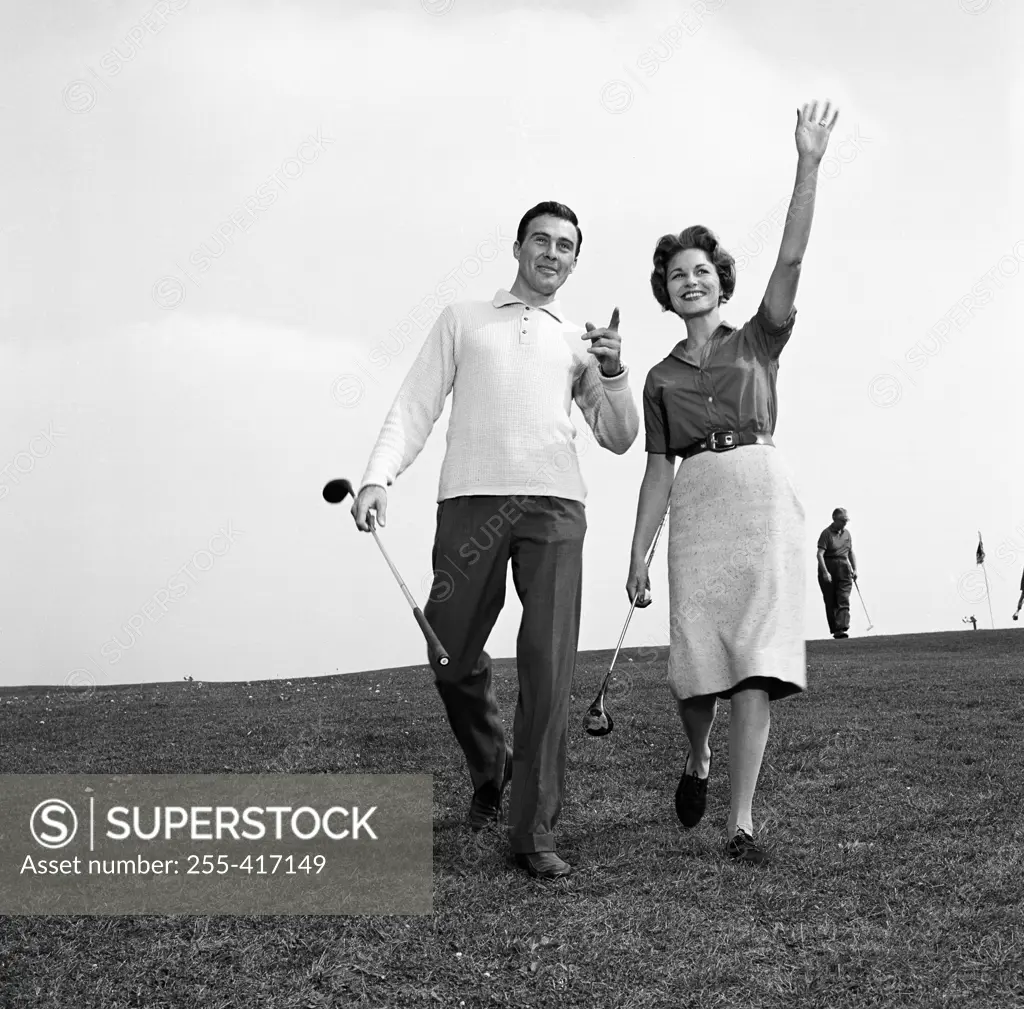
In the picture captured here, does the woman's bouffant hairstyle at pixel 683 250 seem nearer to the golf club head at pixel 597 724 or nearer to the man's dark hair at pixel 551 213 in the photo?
the man's dark hair at pixel 551 213

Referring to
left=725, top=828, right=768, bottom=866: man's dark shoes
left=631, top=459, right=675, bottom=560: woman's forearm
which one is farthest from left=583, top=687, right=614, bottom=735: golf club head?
left=725, top=828, right=768, bottom=866: man's dark shoes

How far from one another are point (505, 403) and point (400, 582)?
0.84 m

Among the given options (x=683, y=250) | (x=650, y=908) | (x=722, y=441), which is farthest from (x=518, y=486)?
(x=650, y=908)

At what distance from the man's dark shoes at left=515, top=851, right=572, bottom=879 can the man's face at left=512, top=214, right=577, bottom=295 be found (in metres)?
2.30

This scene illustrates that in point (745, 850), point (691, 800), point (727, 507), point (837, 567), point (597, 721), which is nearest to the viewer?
point (745, 850)

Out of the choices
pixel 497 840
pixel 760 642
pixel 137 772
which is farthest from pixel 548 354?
pixel 137 772

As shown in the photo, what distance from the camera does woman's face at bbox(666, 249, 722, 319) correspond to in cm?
503

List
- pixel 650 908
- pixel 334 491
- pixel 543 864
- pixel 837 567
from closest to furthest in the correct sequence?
1. pixel 650 908
2. pixel 543 864
3. pixel 334 491
4. pixel 837 567

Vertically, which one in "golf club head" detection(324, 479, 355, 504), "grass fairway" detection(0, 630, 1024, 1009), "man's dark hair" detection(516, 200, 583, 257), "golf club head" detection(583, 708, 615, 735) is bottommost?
"grass fairway" detection(0, 630, 1024, 1009)

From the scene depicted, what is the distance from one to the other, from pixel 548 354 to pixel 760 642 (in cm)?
145

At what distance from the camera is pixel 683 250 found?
5.06 meters

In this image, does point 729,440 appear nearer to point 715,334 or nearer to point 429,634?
point 715,334

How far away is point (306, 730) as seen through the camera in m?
7.87

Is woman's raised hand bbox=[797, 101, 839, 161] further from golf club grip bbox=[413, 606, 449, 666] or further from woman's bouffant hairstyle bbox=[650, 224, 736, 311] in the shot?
golf club grip bbox=[413, 606, 449, 666]
